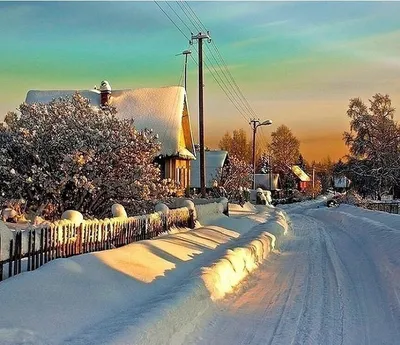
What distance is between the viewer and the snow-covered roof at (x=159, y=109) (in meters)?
37.2

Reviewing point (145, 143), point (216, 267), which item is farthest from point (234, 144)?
point (216, 267)

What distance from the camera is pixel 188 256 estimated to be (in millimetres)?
13789

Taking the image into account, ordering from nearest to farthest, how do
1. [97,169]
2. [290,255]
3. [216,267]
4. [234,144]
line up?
[216,267] → [290,255] → [97,169] → [234,144]

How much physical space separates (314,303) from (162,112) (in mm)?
29569

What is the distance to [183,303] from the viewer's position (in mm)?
8234

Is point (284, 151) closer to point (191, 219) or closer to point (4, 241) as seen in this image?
point (191, 219)

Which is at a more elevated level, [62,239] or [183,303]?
[62,239]

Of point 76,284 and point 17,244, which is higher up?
point 17,244

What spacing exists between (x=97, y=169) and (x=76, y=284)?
10523 mm

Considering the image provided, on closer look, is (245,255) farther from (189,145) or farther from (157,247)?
(189,145)

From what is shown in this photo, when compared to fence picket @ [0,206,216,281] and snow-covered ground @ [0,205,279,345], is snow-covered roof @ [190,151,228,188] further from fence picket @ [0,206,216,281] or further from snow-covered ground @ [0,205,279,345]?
snow-covered ground @ [0,205,279,345]

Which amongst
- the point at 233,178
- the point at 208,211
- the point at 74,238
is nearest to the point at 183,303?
the point at 74,238

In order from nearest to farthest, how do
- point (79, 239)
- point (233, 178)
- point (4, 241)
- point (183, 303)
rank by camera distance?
point (183, 303), point (4, 241), point (79, 239), point (233, 178)

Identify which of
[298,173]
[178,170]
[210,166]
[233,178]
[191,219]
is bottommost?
[191,219]
